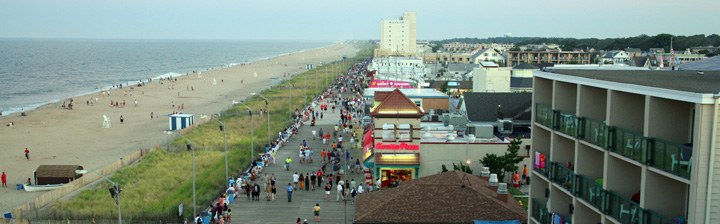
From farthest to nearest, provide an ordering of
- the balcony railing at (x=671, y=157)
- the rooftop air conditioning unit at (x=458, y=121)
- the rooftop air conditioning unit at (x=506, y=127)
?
1. the rooftop air conditioning unit at (x=458, y=121)
2. the rooftop air conditioning unit at (x=506, y=127)
3. the balcony railing at (x=671, y=157)

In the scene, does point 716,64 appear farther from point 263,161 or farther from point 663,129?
point 263,161

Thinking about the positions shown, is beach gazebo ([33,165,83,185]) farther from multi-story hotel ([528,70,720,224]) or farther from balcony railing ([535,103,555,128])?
multi-story hotel ([528,70,720,224])

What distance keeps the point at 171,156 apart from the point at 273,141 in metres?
6.30

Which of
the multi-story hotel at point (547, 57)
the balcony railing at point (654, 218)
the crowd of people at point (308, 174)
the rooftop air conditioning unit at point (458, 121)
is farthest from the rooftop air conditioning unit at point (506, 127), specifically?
the multi-story hotel at point (547, 57)

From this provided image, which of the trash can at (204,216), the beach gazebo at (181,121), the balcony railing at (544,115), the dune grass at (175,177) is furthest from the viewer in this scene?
the beach gazebo at (181,121)

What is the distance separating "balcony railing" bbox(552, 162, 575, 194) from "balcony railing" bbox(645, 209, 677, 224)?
10.2 ft

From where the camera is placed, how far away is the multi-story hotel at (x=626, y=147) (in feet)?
31.8

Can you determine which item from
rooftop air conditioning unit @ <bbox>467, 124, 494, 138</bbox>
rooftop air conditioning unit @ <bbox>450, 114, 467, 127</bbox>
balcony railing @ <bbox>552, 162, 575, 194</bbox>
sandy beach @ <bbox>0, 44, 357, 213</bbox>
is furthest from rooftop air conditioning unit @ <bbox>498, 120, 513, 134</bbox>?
sandy beach @ <bbox>0, 44, 357, 213</bbox>

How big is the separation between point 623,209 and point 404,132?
17.6 meters

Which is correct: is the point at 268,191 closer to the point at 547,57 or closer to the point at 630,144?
the point at 630,144

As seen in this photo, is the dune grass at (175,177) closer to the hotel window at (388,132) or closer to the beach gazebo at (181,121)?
the beach gazebo at (181,121)

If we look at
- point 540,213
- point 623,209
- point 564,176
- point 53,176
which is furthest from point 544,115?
point 53,176

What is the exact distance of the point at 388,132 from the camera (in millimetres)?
29203

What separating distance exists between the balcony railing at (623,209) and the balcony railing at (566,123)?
79.6 inches
